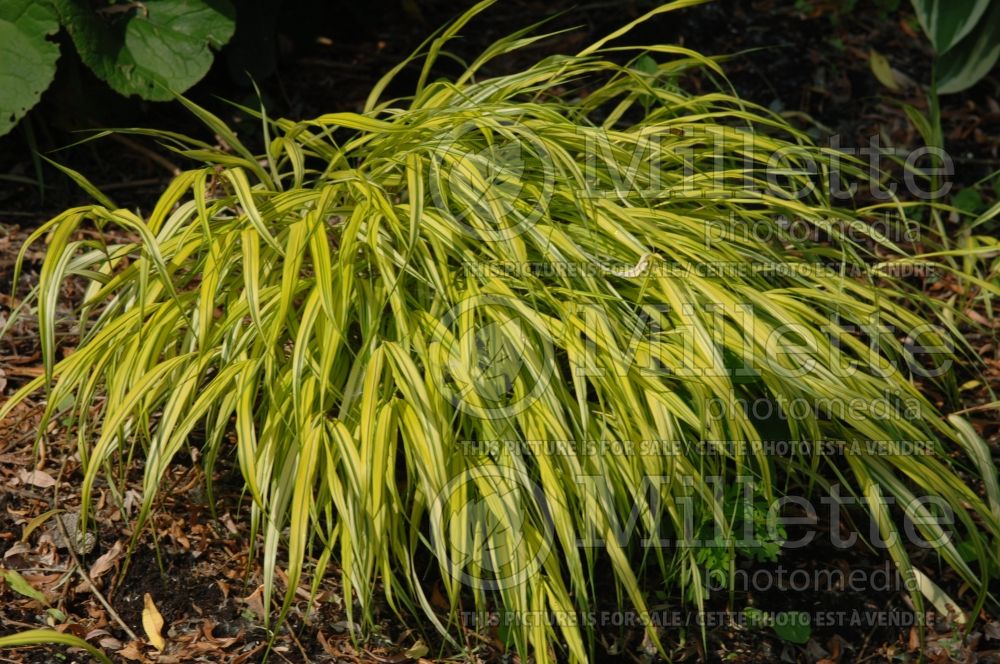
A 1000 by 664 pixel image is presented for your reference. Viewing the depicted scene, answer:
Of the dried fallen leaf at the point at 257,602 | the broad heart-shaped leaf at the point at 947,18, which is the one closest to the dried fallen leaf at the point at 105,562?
the dried fallen leaf at the point at 257,602

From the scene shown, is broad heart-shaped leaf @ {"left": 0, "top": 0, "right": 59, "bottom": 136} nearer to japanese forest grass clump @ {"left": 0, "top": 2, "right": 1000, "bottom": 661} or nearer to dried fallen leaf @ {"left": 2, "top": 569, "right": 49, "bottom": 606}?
Answer: japanese forest grass clump @ {"left": 0, "top": 2, "right": 1000, "bottom": 661}

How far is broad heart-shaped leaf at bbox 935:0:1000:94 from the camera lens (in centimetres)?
303

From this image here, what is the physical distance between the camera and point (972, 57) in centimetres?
308

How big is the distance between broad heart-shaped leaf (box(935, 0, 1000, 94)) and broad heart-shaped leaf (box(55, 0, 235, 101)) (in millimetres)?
2015

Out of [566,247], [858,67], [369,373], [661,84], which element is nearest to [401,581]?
[369,373]

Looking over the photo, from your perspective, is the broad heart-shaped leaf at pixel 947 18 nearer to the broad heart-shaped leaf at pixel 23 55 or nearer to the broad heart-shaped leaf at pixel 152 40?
the broad heart-shaped leaf at pixel 152 40

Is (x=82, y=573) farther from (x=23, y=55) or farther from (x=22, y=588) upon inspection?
(x=23, y=55)

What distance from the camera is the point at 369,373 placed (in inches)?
71.5

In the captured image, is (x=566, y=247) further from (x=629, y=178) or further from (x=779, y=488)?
(x=779, y=488)

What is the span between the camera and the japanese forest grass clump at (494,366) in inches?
71.1

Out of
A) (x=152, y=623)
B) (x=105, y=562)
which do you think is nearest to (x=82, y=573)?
(x=105, y=562)

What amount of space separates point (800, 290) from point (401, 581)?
3.15 feet

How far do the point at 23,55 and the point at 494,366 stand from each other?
4.50ft

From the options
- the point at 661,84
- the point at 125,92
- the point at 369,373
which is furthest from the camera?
the point at 661,84
